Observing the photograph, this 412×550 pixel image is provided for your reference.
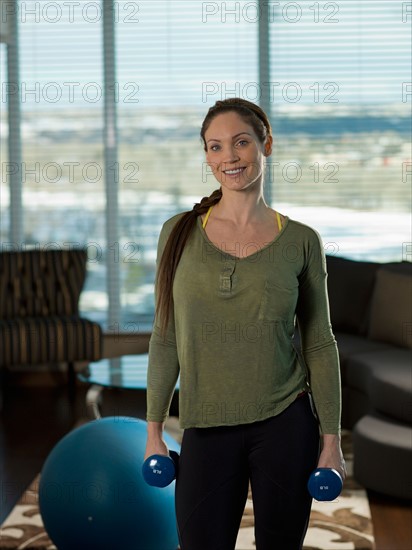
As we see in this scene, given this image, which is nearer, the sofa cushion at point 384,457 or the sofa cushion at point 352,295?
the sofa cushion at point 384,457

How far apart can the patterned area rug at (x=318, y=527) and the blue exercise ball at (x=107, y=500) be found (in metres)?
0.46

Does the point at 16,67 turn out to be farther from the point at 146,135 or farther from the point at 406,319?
the point at 406,319

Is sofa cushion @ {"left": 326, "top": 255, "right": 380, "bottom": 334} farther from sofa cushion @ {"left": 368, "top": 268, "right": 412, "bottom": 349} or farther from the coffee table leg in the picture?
the coffee table leg

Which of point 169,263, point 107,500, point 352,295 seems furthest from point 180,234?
point 352,295

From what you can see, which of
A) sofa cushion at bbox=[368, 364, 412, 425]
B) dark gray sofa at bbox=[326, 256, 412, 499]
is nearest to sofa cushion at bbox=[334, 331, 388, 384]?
dark gray sofa at bbox=[326, 256, 412, 499]

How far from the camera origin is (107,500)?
2.99m

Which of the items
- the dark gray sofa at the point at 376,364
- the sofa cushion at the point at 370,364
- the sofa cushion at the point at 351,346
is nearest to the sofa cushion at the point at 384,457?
the dark gray sofa at the point at 376,364

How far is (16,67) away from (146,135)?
1.01 m

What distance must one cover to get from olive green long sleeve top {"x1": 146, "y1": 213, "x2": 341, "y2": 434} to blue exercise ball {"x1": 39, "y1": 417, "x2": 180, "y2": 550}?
1096 mm

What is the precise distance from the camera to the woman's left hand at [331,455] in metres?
1.90

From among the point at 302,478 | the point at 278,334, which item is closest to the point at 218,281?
the point at 278,334

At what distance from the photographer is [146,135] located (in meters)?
6.76

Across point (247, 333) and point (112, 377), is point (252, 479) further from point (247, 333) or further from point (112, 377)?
point (112, 377)

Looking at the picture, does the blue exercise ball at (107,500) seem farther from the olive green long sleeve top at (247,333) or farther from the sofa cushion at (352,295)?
the sofa cushion at (352,295)
